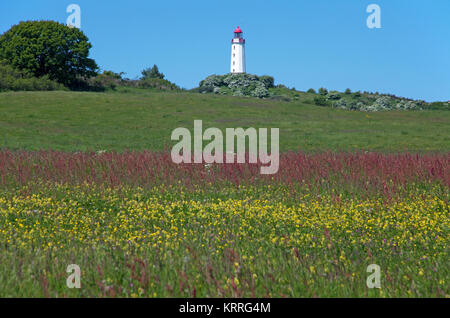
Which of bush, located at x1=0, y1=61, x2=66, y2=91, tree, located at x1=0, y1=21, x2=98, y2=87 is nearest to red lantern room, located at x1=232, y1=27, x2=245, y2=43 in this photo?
tree, located at x1=0, y1=21, x2=98, y2=87

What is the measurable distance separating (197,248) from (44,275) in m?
2.31

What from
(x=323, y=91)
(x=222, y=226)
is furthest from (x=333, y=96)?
(x=222, y=226)

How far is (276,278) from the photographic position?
19.5 feet

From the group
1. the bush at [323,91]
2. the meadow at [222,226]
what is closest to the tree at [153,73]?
the bush at [323,91]

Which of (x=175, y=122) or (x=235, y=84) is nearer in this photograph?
(x=175, y=122)

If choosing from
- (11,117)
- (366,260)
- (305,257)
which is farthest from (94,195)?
(11,117)

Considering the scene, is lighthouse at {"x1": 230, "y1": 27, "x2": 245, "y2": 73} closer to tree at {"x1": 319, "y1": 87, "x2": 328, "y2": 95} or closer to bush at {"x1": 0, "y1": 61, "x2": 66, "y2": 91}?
tree at {"x1": 319, "y1": 87, "x2": 328, "y2": 95}

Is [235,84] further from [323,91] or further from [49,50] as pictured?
[49,50]

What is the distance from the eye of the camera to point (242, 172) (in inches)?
607

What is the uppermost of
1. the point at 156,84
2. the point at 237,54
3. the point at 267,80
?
the point at 237,54

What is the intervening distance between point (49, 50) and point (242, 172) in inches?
2326

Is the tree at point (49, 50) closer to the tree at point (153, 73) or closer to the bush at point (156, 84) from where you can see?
the bush at point (156, 84)
